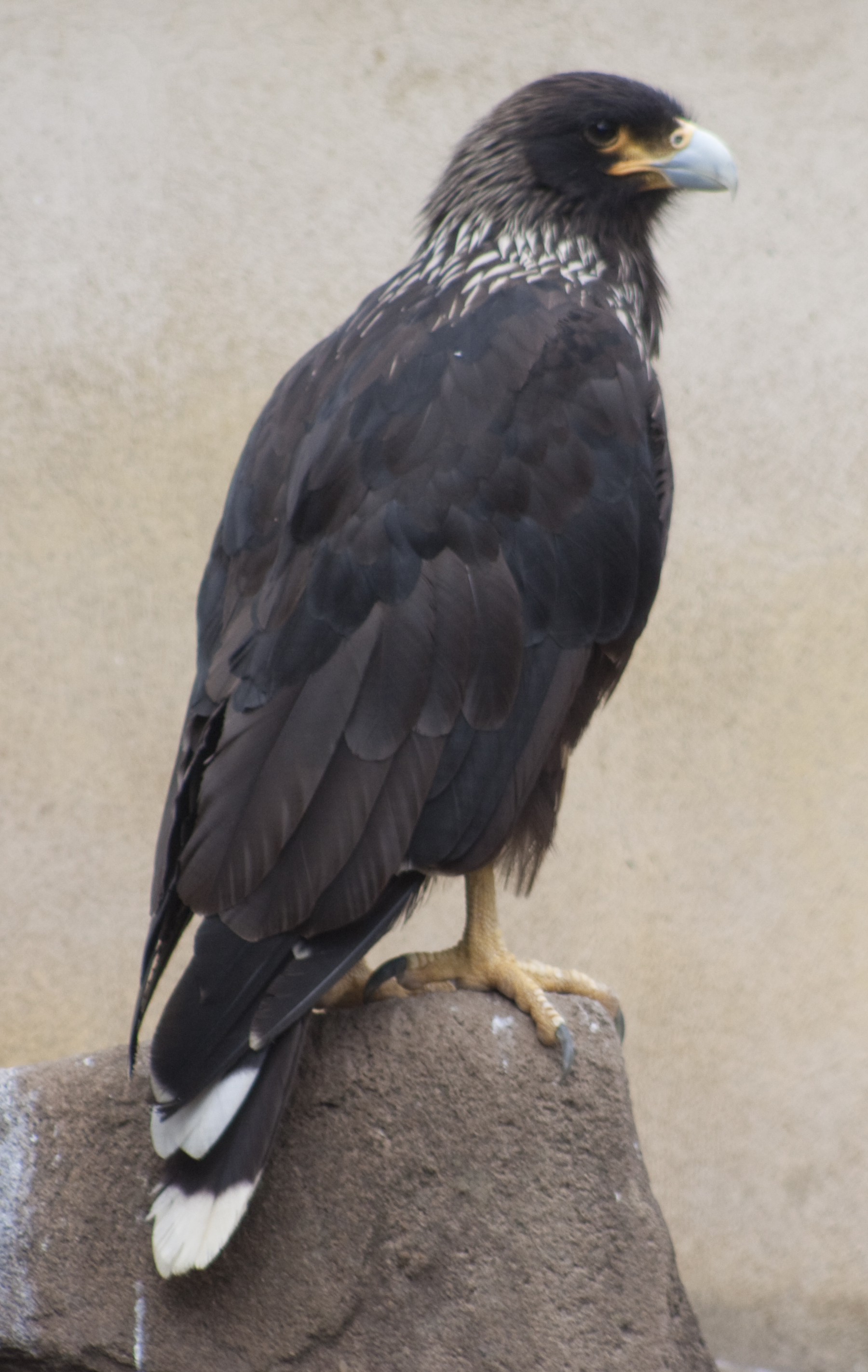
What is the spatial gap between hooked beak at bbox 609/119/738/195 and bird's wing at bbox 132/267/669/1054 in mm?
390

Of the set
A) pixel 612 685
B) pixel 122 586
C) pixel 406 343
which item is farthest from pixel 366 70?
pixel 612 685

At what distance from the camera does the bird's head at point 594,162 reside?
7.23 feet

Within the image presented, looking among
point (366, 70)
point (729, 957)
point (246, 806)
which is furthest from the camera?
point (366, 70)

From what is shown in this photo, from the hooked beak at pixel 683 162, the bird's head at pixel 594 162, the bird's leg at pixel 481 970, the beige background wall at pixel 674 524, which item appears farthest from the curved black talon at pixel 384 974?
the beige background wall at pixel 674 524

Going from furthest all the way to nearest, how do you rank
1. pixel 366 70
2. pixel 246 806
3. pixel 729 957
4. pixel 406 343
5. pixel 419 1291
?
pixel 366 70 → pixel 729 957 → pixel 406 343 → pixel 419 1291 → pixel 246 806

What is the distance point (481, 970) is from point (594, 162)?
53.4 inches

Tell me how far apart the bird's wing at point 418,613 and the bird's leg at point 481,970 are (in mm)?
125

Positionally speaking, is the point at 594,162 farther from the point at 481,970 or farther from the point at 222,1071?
the point at 222,1071

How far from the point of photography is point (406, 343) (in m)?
1.94

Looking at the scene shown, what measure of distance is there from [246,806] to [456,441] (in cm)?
58

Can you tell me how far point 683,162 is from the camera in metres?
2.25

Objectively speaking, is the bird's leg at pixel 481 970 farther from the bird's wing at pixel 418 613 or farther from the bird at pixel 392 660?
the bird's wing at pixel 418 613

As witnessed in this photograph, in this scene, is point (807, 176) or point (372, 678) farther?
point (807, 176)

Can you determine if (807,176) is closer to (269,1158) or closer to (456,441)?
(456,441)
